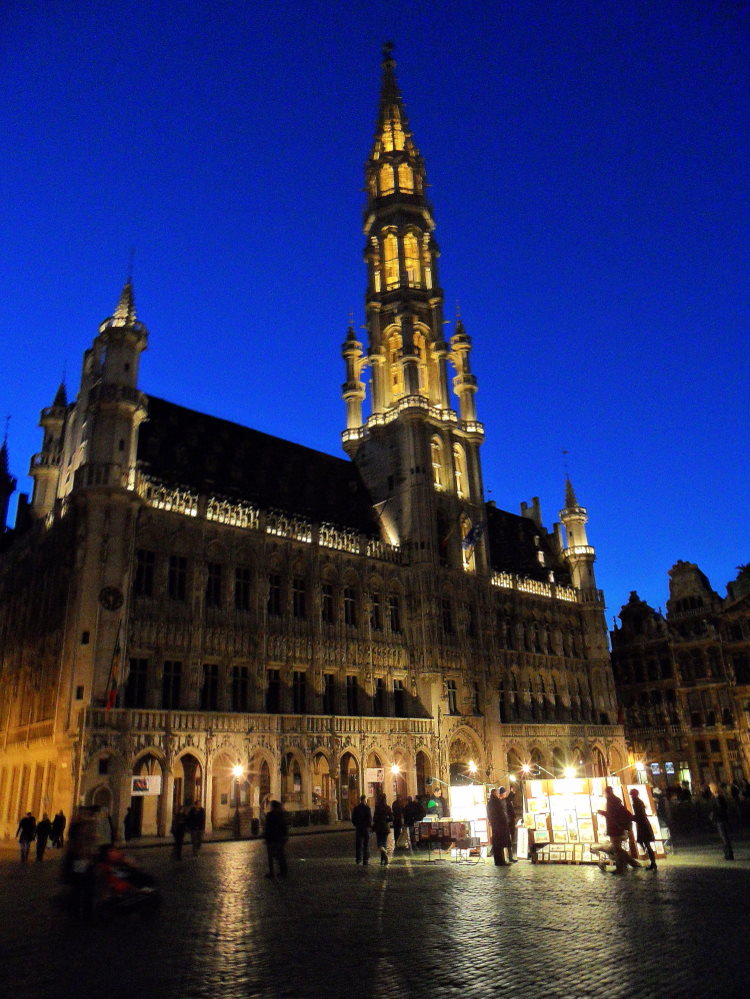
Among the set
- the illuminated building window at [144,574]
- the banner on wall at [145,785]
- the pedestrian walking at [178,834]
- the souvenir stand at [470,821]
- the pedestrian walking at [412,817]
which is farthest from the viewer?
the illuminated building window at [144,574]

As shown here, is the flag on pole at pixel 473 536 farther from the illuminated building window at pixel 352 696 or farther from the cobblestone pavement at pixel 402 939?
the cobblestone pavement at pixel 402 939

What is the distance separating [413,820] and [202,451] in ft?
81.1

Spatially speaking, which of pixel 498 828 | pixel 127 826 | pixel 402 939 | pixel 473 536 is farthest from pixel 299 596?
pixel 402 939

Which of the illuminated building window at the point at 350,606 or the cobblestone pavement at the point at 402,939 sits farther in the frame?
the illuminated building window at the point at 350,606

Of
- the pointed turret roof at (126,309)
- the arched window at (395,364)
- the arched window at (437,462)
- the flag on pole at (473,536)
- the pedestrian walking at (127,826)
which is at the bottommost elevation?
the pedestrian walking at (127,826)

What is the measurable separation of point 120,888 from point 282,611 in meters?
27.3

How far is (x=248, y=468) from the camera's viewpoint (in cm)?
4481

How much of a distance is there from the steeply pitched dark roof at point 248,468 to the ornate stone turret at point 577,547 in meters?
22.2

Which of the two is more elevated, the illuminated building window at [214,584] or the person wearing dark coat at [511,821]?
the illuminated building window at [214,584]

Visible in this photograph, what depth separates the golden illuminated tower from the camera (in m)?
49.9

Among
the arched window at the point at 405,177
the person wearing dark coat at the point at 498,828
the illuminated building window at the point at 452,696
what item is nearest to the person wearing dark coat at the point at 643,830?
the person wearing dark coat at the point at 498,828

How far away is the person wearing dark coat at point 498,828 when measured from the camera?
61.1ft

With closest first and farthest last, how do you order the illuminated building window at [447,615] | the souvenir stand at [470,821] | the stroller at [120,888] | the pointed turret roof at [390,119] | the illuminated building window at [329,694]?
the stroller at [120,888], the souvenir stand at [470,821], the illuminated building window at [329,694], the illuminated building window at [447,615], the pointed turret roof at [390,119]

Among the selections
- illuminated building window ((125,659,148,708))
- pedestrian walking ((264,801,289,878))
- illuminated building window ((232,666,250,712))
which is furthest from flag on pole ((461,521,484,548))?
pedestrian walking ((264,801,289,878))
